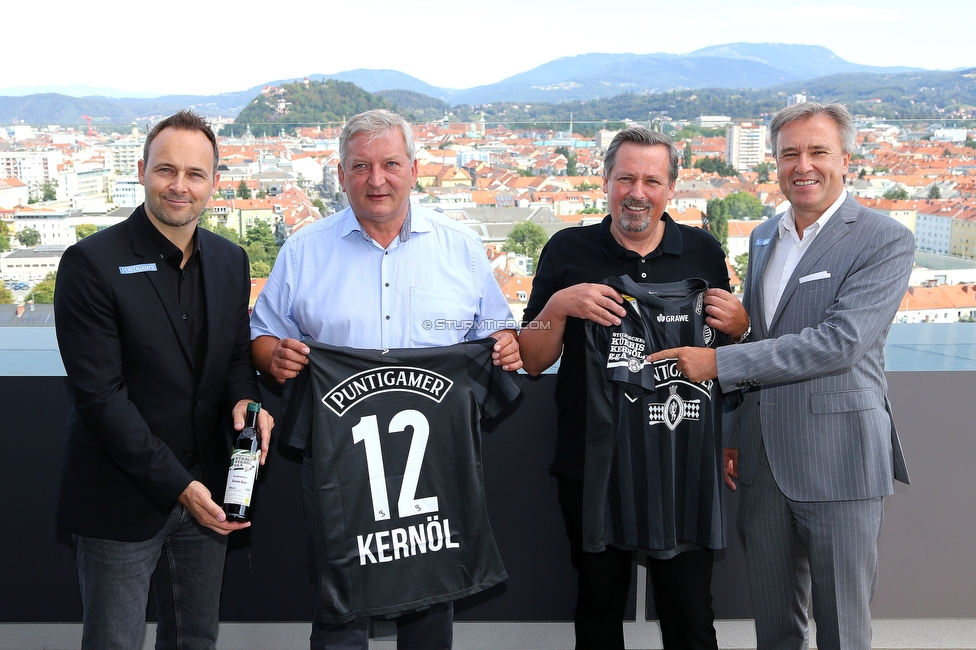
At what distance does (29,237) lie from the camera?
10.7 ft

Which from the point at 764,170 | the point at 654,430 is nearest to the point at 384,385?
the point at 654,430

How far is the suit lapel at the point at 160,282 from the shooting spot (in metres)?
1.78

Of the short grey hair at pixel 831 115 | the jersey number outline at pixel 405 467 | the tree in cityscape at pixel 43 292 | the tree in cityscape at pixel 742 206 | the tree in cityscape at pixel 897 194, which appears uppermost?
the short grey hair at pixel 831 115

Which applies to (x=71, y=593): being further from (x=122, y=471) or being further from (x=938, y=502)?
(x=938, y=502)

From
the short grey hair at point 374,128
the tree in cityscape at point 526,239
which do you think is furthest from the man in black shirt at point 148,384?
the tree in cityscape at point 526,239

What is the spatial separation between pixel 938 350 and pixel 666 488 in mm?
1795

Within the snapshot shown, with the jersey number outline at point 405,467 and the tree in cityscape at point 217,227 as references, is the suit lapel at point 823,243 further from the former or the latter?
the tree in cityscape at point 217,227

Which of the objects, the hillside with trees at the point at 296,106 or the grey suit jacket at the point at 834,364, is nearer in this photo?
the grey suit jacket at the point at 834,364

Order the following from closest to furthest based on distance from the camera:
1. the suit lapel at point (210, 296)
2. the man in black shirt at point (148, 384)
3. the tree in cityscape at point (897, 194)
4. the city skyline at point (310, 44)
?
the man in black shirt at point (148, 384) → the suit lapel at point (210, 296) → the tree in cityscape at point (897, 194) → the city skyline at point (310, 44)

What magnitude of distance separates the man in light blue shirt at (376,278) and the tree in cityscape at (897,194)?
1.82 metres

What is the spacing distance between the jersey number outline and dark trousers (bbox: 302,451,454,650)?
205mm

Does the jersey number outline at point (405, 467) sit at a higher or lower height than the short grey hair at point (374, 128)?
lower

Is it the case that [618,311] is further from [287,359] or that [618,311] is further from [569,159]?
[569,159]

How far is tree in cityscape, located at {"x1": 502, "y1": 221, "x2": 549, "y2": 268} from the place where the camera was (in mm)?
2859
